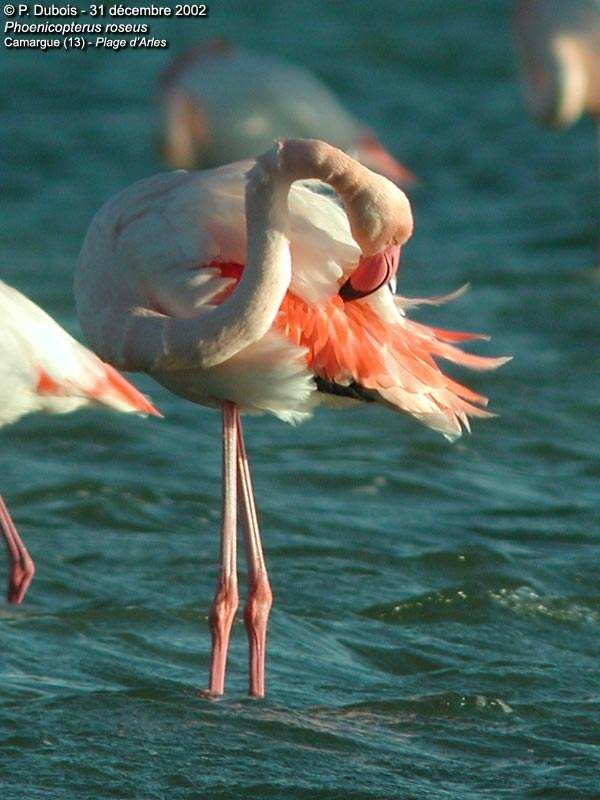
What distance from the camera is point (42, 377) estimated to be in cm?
636

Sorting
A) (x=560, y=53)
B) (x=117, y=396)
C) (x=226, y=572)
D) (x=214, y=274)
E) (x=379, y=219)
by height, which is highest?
(x=560, y=53)

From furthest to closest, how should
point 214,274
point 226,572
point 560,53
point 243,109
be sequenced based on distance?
point 560,53, point 243,109, point 226,572, point 214,274

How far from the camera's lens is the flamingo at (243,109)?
39.5 ft

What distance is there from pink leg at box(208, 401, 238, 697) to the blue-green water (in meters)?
0.09

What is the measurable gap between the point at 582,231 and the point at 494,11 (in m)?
8.70

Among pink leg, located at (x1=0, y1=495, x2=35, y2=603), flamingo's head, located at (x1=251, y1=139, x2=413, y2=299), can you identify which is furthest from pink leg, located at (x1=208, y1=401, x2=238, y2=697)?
pink leg, located at (x1=0, y1=495, x2=35, y2=603)

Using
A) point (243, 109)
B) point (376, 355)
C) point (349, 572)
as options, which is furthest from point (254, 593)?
point (243, 109)

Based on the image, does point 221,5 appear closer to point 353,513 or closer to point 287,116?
point 287,116

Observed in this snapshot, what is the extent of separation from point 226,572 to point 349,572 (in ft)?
3.87

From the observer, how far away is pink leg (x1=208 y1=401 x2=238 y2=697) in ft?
16.8

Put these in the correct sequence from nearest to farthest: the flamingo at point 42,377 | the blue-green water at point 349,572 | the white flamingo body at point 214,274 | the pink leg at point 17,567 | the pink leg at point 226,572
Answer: the blue-green water at point 349,572, the white flamingo body at point 214,274, the pink leg at point 226,572, the pink leg at point 17,567, the flamingo at point 42,377

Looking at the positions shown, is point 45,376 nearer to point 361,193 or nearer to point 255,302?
point 255,302

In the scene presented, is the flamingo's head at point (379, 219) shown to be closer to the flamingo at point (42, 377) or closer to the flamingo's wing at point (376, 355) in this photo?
the flamingo's wing at point (376, 355)

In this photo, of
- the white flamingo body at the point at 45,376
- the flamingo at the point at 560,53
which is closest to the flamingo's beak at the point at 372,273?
the white flamingo body at the point at 45,376
